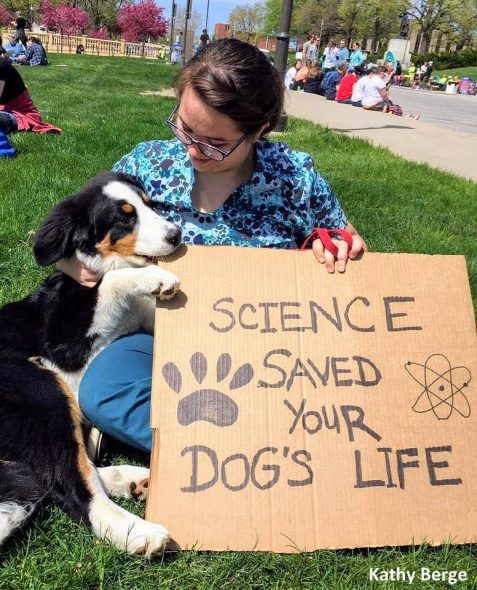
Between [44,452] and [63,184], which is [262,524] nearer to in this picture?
[44,452]

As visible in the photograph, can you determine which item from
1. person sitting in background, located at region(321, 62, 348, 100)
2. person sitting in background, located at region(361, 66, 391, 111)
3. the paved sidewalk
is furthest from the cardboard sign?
person sitting in background, located at region(321, 62, 348, 100)

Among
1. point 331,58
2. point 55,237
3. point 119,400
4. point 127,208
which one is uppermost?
point 331,58

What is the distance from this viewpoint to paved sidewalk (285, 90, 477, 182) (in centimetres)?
871

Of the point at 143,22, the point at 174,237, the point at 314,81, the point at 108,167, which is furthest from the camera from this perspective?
the point at 143,22

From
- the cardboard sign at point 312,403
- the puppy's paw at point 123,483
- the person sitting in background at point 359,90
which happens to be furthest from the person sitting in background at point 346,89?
the puppy's paw at point 123,483

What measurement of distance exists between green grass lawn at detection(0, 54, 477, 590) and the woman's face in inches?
55.7

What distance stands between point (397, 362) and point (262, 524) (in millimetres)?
736

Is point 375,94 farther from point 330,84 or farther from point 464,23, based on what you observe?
point 464,23

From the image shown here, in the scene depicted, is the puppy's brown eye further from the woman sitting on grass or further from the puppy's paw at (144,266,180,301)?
the puppy's paw at (144,266,180,301)

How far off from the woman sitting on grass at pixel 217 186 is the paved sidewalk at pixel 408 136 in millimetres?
4965

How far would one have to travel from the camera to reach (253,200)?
2.55m

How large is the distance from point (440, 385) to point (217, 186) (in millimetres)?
1270

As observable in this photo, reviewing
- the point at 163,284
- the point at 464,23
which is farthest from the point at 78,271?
the point at 464,23

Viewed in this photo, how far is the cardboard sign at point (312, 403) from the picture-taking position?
1835 millimetres
